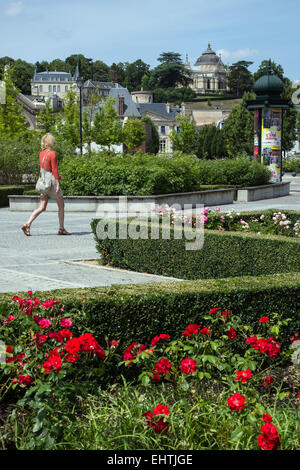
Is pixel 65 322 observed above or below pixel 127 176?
below

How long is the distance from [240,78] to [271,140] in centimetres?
14740

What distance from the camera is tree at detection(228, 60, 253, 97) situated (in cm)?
16716

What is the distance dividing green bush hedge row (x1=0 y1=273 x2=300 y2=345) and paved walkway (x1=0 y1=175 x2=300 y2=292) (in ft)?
9.86

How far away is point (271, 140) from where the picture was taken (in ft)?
93.8

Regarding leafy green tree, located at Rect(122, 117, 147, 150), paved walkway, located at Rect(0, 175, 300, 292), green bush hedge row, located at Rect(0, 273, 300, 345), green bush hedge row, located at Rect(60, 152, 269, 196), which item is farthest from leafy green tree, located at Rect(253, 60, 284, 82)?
green bush hedge row, located at Rect(0, 273, 300, 345)

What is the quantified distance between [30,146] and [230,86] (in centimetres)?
15413

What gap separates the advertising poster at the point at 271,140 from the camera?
28.6 m

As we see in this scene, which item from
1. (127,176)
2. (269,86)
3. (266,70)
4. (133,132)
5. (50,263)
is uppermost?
(266,70)

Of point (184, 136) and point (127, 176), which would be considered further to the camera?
point (184, 136)

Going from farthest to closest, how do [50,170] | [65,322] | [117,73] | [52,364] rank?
[117,73]
[50,170]
[65,322]
[52,364]

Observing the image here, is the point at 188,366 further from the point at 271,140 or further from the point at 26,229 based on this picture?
the point at 271,140

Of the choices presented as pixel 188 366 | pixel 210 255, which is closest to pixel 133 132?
pixel 210 255
